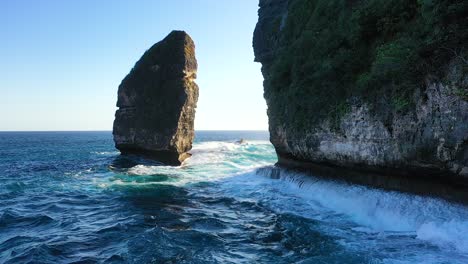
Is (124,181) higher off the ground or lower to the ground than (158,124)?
lower

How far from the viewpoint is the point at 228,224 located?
13.1 metres

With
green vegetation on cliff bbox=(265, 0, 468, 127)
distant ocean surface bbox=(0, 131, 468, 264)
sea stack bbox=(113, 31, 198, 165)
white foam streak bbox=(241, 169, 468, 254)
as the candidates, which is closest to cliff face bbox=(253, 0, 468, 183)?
green vegetation on cliff bbox=(265, 0, 468, 127)

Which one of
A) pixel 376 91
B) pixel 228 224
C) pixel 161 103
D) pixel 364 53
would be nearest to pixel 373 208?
pixel 376 91

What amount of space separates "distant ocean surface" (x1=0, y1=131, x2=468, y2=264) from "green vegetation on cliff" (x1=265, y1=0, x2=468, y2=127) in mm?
3740

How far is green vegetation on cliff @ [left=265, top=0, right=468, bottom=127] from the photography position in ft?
33.4

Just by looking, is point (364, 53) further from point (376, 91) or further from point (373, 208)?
point (373, 208)

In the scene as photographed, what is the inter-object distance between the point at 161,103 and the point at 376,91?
76.3ft

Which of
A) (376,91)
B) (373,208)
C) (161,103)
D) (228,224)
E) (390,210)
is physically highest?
(161,103)

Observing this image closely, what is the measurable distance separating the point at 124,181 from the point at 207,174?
643 cm

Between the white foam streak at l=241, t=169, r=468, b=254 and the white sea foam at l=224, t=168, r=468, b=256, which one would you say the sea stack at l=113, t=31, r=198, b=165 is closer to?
the white sea foam at l=224, t=168, r=468, b=256

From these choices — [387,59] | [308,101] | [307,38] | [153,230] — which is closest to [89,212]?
[153,230]

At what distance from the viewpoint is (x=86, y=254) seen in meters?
9.73

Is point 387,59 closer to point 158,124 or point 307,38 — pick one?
point 307,38

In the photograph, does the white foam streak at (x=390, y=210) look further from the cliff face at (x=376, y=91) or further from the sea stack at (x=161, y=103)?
the sea stack at (x=161, y=103)
